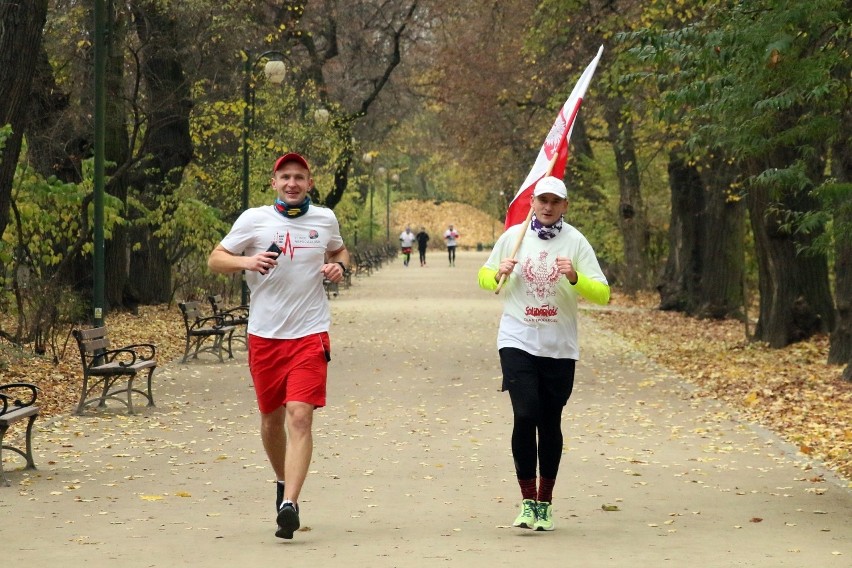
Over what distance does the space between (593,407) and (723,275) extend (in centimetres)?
1512

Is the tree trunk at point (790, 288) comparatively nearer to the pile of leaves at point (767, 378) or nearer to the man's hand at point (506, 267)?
the pile of leaves at point (767, 378)

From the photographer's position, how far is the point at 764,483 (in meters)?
10.0

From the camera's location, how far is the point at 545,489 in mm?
7949

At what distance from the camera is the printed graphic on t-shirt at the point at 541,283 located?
7.80 meters

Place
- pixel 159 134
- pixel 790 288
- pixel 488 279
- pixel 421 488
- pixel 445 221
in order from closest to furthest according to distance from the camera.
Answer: pixel 488 279 < pixel 421 488 < pixel 790 288 < pixel 159 134 < pixel 445 221

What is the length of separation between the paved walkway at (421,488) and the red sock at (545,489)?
0.60 feet

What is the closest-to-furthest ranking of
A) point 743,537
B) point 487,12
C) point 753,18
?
point 743,537, point 753,18, point 487,12

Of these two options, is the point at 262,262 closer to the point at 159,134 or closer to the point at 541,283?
the point at 541,283

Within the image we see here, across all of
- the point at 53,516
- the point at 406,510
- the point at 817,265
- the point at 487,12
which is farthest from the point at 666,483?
the point at 487,12

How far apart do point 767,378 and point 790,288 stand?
4492 millimetres

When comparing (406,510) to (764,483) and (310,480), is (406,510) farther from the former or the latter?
(764,483)

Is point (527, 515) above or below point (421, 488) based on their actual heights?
above

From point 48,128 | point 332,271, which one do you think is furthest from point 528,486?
point 48,128

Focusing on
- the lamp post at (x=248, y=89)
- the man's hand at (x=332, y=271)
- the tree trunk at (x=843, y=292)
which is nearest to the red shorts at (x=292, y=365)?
the man's hand at (x=332, y=271)
